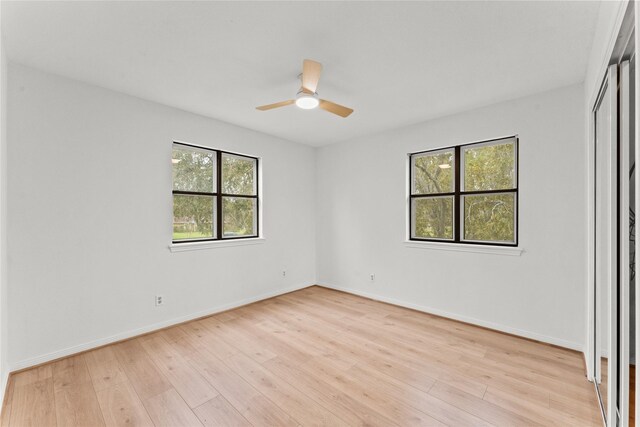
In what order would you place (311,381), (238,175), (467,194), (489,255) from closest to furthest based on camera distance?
(311,381)
(489,255)
(467,194)
(238,175)

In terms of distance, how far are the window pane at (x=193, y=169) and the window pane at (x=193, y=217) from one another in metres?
0.13

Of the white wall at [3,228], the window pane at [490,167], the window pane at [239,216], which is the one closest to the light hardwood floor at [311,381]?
the white wall at [3,228]

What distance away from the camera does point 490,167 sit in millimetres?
3383

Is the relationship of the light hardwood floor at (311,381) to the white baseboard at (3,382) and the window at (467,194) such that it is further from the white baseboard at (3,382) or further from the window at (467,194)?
the window at (467,194)

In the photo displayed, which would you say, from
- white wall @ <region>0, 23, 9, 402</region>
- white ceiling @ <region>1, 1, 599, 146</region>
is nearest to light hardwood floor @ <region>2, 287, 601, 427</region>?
white wall @ <region>0, 23, 9, 402</region>

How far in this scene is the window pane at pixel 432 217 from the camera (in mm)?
3727

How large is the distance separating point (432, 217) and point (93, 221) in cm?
386

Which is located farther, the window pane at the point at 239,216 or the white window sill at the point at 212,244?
the window pane at the point at 239,216

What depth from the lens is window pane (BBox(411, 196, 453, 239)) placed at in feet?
12.2

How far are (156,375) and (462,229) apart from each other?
3.54m

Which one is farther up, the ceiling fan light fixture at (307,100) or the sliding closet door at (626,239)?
the ceiling fan light fixture at (307,100)

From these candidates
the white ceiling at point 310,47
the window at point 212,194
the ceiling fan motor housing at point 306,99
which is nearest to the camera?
the white ceiling at point 310,47

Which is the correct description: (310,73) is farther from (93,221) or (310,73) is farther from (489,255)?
(489,255)

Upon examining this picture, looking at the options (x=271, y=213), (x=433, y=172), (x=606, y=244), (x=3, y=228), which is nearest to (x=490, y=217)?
(x=433, y=172)
